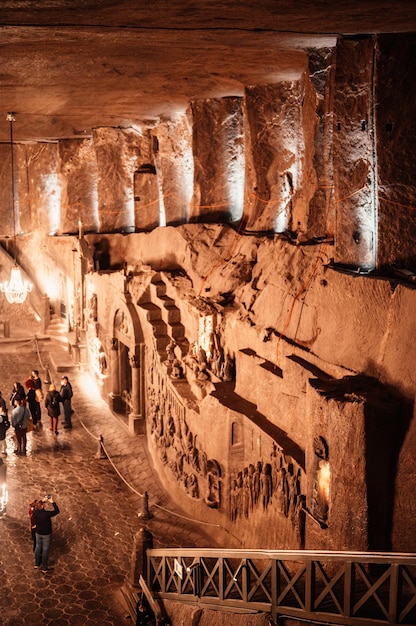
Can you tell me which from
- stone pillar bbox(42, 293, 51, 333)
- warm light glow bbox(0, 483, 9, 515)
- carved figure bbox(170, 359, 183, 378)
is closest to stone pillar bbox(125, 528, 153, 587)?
warm light glow bbox(0, 483, 9, 515)

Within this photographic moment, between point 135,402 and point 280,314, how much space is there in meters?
5.77

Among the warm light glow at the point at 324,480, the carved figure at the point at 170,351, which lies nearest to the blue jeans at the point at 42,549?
the warm light glow at the point at 324,480

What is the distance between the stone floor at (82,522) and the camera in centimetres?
962

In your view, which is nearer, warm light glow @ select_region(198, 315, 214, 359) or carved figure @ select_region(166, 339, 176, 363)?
warm light glow @ select_region(198, 315, 214, 359)

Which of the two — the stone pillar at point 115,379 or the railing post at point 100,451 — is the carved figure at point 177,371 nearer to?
the railing post at point 100,451

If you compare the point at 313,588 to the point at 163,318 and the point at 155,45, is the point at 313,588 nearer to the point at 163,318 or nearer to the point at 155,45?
the point at 155,45

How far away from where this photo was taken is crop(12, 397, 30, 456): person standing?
13817 mm

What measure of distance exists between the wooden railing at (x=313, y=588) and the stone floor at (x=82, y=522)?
4.98 ft

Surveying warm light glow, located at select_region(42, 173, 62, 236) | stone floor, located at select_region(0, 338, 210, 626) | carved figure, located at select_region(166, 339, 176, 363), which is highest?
warm light glow, located at select_region(42, 173, 62, 236)

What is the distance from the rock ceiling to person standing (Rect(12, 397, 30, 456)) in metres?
6.66

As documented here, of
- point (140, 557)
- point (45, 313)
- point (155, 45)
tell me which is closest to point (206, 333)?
point (140, 557)

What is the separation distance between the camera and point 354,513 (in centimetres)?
775

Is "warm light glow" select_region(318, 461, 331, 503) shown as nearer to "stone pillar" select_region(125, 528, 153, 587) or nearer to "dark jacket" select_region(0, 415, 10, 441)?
"stone pillar" select_region(125, 528, 153, 587)

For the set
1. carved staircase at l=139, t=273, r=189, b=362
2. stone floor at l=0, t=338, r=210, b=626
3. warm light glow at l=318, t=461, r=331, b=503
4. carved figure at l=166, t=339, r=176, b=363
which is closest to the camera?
warm light glow at l=318, t=461, r=331, b=503
